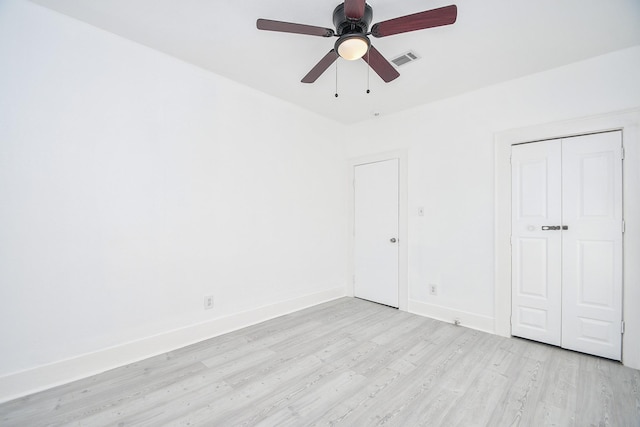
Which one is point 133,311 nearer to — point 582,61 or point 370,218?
point 370,218

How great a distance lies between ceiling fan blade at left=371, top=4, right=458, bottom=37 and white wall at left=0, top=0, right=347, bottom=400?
1881 mm

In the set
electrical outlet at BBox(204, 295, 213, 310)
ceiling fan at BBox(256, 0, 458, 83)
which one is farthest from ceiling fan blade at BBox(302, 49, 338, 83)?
electrical outlet at BBox(204, 295, 213, 310)

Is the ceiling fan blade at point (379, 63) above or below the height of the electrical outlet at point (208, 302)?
above

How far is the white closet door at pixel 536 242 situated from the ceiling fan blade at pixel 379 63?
168cm

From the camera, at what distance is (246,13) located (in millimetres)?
1984

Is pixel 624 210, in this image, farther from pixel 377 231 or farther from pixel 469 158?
pixel 377 231

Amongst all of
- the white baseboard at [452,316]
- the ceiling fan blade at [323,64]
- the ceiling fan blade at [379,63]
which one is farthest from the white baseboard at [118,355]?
the ceiling fan blade at [379,63]

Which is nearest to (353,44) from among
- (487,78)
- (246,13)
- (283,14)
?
(283,14)

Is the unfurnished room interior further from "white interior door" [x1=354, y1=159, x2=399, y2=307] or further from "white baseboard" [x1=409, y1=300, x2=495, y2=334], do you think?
"white interior door" [x1=354, y1=159, x2=399, y2=307]

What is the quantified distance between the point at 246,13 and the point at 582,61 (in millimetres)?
2985

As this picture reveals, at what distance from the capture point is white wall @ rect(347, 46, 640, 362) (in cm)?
247

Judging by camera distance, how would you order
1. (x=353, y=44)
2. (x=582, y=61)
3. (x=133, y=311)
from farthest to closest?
(x=582, y=61), (x=133, y=311), (x=353, y=44)

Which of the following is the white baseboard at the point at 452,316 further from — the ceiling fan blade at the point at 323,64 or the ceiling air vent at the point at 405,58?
the ceiling fan blade at the point at 323,64

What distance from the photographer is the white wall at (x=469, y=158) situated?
2.47 meters
